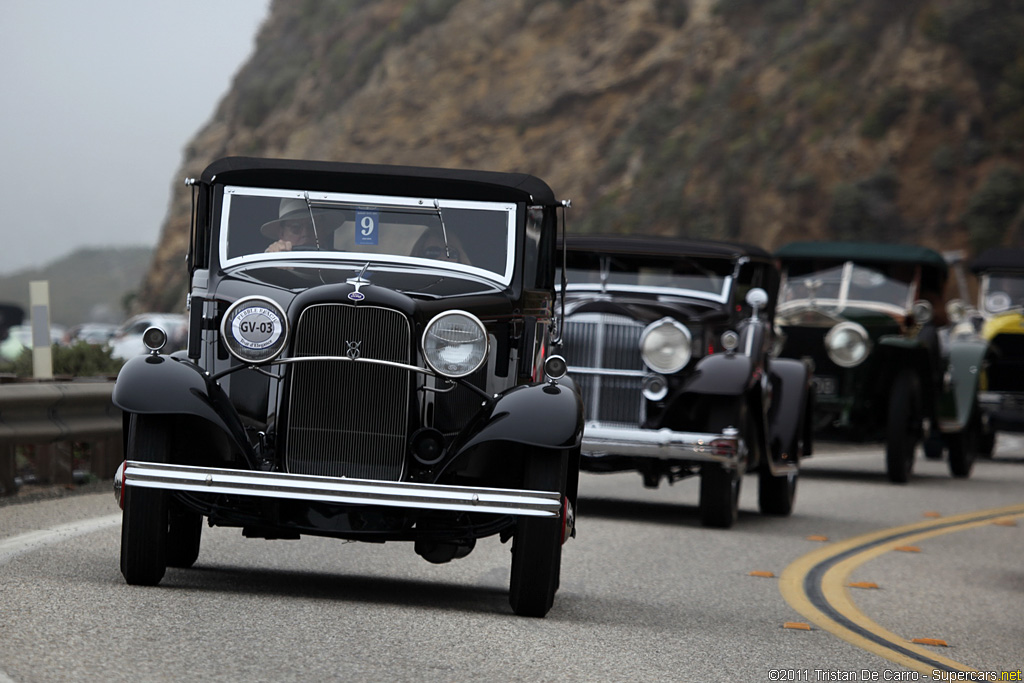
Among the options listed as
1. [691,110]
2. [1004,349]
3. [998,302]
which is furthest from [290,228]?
[691,110]

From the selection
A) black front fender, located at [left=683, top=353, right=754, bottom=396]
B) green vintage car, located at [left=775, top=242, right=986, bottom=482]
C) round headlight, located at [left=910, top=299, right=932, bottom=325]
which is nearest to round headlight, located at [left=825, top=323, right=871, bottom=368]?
green vintage car, located at [left=775, top=242, right=986, bottom=482]

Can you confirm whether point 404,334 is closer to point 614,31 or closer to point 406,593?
point 406,593

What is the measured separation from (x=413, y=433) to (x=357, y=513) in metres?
0.43

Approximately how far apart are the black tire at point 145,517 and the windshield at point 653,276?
6244mm

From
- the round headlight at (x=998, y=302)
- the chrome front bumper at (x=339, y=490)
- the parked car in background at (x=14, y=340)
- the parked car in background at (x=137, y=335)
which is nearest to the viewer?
the chrome front bumper at (x=339, y=490)

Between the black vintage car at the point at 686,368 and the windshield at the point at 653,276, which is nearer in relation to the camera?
the black vintage car at the point at 686,368

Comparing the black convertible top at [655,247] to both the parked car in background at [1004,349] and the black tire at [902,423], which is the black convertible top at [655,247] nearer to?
the black tire at [902,423]

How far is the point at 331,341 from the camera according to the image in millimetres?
6559

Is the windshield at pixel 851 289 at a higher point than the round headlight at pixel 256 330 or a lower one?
lower

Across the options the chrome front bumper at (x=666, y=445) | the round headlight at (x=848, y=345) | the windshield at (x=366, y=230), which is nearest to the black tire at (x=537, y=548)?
the windshield at (x=366, y=230)

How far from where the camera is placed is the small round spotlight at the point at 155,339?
22.5 ft

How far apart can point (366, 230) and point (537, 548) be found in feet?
6.39

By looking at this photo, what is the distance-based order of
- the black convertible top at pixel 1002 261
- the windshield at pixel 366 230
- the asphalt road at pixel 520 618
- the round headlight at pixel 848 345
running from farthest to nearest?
the black convertible top at pixel 1002 261, the round headlight at pixel 848 345, the windshield at pixel 366 230, the asphalt road at pixel 520 618

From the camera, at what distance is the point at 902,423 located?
16156mm
